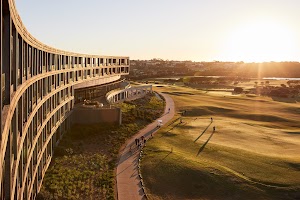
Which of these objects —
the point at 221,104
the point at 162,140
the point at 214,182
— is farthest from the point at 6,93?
the point at 221,104

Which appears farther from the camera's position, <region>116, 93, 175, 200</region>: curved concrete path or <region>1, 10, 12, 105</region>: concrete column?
<region>116, 93, 175, 200</region>: curved concrete path

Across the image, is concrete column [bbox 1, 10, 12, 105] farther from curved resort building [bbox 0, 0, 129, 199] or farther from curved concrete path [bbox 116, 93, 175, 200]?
curved concrete path [bbox 116, 93, 175, 200]

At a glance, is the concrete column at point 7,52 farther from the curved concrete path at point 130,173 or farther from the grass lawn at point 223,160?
the grass lawn at point 223,160

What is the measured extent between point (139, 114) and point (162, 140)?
1667 cm

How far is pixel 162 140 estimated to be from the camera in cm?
4969

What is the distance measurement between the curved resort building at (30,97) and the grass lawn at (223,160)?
1224cm

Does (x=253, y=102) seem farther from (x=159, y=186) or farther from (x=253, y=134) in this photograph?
(x=159, y=186)

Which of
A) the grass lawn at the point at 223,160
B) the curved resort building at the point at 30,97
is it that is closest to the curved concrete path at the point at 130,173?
the grass lawn at the point at 223,160

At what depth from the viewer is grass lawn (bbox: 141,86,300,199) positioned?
3288cm

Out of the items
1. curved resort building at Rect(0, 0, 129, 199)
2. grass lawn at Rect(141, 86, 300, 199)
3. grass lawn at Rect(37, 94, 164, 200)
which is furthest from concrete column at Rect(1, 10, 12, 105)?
grass lawn at Rect(141, 86, 300, 199)

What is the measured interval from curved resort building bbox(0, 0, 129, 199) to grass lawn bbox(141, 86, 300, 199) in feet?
40.2

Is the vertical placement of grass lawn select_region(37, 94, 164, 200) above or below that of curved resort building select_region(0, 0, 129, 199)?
below

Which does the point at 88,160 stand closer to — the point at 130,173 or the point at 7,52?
the point at 130,173

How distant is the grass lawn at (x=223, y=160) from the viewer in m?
32.9
